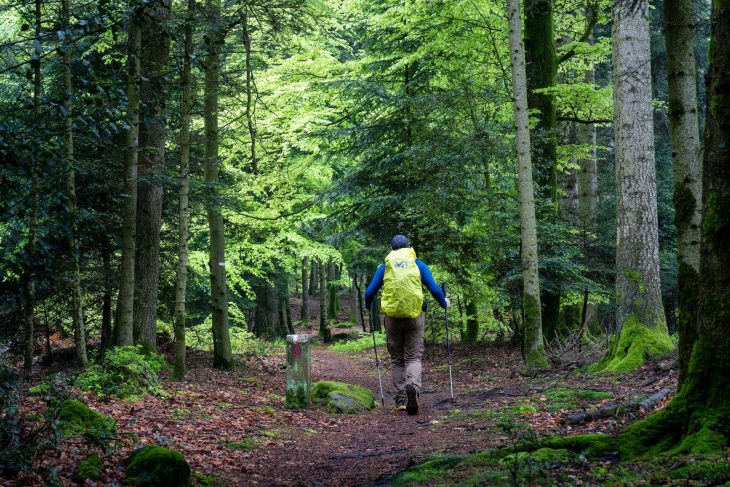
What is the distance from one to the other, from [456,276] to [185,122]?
7.68m

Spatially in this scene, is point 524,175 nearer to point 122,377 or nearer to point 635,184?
point 635,184

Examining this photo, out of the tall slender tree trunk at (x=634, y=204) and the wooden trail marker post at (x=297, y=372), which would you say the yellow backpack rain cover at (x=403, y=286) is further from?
the tall slender tree trunk at (x=634, y=204)

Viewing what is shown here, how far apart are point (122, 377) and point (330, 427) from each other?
2966 millimetres

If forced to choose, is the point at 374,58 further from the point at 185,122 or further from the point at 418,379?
the point at 418,379

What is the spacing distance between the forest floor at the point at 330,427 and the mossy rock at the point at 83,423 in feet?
0.40

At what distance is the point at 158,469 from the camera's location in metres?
4.56

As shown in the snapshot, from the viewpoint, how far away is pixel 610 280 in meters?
14.8

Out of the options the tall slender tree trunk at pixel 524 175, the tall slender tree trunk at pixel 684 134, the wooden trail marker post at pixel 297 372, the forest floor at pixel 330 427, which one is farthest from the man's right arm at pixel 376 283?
the tall slender tree trunk at pixel 684 134

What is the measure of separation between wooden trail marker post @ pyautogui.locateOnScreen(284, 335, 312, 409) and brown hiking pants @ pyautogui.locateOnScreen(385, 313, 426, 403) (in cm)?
135

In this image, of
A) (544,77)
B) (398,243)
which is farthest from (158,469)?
(544,77)

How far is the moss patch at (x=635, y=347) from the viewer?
8594 millimetres

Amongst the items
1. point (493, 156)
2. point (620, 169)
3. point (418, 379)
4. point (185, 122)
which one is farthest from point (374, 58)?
point (418, 379)

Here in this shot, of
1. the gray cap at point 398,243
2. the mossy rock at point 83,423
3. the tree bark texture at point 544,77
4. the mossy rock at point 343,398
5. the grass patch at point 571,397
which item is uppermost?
the tree bark texture at point 544,77

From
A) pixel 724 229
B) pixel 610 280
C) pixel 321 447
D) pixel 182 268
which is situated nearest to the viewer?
pixel 724 229
